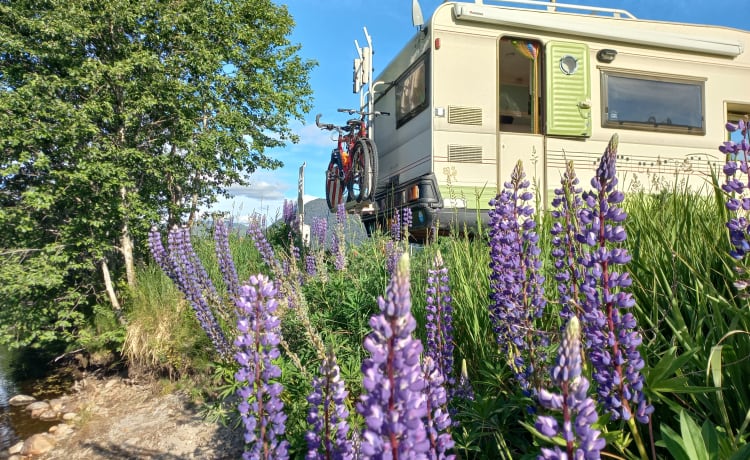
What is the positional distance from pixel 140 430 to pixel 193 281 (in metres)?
1.68

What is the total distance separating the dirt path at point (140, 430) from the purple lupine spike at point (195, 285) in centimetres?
75

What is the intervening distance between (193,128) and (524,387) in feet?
21.3

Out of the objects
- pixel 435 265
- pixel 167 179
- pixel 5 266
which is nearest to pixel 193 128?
pixel 167 179

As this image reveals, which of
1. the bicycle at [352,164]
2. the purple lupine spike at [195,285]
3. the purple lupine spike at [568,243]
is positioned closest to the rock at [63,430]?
the purple lupine spike at [195,285]

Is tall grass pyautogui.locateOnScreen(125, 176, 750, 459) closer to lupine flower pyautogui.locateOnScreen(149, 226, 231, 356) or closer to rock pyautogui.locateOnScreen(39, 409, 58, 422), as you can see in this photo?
lupine flower pyautogui.locateOnScreen(149, 226, 231, 356)

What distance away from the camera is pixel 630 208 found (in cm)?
371

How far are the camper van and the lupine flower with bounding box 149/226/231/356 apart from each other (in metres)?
3.47

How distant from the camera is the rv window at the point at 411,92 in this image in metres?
7.36

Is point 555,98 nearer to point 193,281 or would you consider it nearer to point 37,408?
point 193,281

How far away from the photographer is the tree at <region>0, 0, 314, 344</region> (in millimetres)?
5668

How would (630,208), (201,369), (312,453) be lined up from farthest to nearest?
(201,369), (630,208), (312,453)

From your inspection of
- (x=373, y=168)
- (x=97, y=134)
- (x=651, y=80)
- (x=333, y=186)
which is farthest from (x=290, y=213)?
(x=651, y=80)

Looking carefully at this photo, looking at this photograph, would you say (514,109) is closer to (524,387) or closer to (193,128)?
(193,128)

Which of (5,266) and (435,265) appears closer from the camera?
(435,265)
